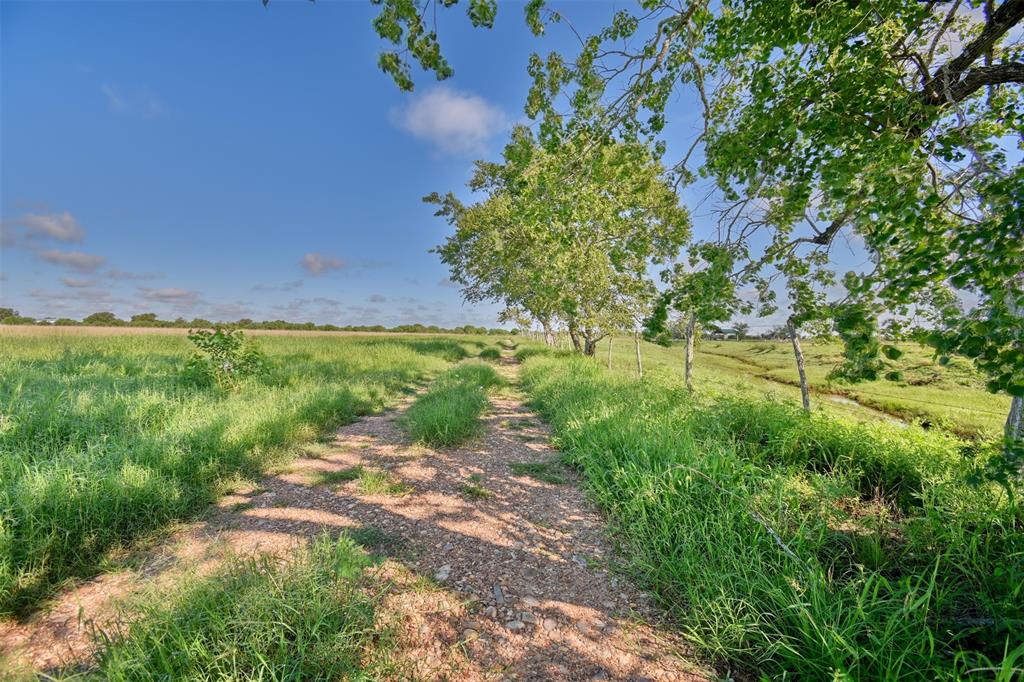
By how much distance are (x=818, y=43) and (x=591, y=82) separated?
2.60m

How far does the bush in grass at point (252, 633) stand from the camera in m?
2.00

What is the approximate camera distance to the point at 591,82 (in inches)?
193

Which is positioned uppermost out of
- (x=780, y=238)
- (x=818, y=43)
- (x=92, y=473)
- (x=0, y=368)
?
(x=818, y=43)

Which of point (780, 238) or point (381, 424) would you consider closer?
point (780, 238)

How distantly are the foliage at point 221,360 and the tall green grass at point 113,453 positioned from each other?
1.53 feet

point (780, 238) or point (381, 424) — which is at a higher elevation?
point (780, 238)

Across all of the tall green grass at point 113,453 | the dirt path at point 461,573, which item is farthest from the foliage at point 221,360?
the dirt path at point 461,573

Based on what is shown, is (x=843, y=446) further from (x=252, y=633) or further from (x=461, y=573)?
(x=252, y=633)

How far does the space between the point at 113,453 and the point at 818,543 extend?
7.97 metres

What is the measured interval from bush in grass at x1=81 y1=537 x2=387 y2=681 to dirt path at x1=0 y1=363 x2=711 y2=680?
348 mm

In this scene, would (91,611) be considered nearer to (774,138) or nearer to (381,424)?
(381,424)

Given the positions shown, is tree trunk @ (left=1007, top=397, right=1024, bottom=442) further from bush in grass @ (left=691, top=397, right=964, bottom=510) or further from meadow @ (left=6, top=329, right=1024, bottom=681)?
bush in grass @ (left=691, top=397, right=964, bottom=510)

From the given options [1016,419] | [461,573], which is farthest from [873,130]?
[461,573]

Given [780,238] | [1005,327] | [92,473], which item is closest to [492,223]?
[780,238]
